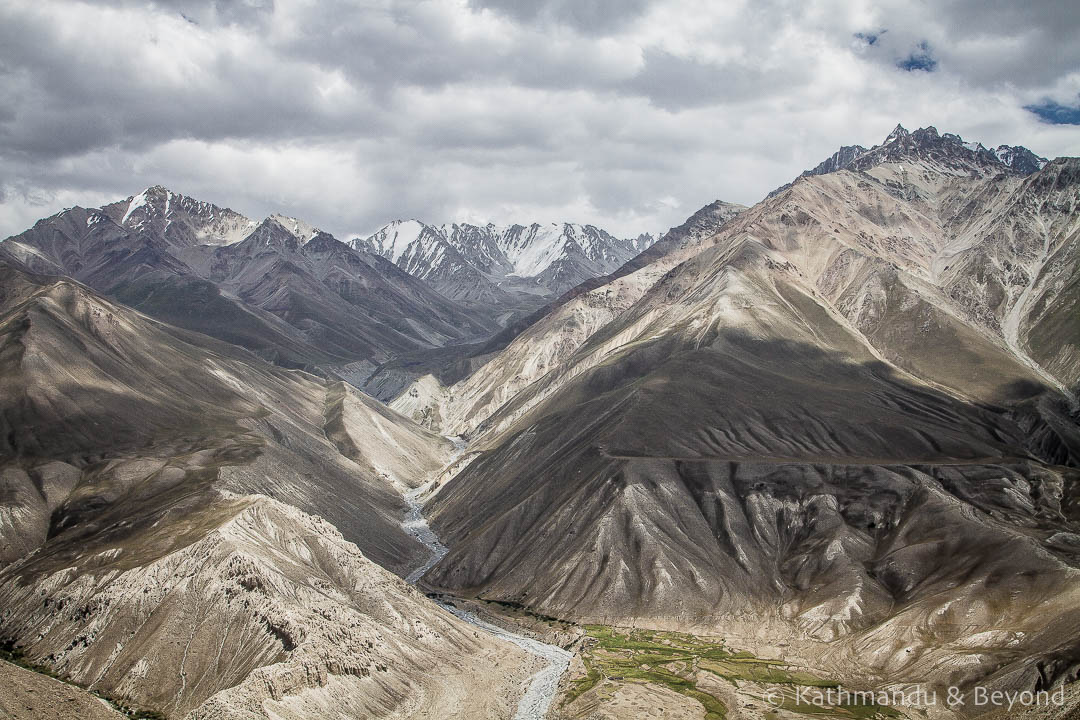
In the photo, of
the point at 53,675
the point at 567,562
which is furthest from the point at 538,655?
the point at 53,675

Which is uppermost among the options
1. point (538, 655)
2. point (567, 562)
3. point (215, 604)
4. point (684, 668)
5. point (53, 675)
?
point (567, 562)

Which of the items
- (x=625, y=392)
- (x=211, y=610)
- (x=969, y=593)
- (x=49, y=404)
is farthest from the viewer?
(x=625, y=392)

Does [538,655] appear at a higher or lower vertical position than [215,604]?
lower

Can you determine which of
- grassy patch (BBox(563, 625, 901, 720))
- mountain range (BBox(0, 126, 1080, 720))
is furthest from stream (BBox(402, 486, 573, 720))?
grassy patch (BBox(563, 625, 901, 720))

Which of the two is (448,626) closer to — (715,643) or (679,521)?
(715,643)

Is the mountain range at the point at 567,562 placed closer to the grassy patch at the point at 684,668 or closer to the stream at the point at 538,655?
the grassy patch at the point at 684,668

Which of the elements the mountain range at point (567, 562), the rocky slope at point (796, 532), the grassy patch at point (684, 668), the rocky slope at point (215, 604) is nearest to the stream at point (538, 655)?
the mountain range at point (567, 562)

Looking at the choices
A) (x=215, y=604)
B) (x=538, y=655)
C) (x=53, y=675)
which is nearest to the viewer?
(x=53, y=675)

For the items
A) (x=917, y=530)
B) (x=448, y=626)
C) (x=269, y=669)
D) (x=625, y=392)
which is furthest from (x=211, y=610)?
(x=625, y=392)

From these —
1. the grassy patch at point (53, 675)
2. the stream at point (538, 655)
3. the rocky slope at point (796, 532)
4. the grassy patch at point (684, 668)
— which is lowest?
the grassy patch at point (53, 675)

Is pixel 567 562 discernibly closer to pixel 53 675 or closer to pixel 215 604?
pixel 215 604

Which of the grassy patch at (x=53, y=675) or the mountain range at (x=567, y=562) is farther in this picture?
the mountain range at (x=567, y=562)
